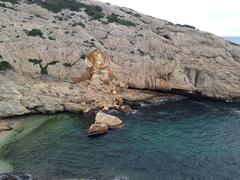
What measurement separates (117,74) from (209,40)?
27.7m

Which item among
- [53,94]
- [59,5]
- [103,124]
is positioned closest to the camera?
[103,124]

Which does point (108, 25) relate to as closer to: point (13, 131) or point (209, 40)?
point (209, 40)

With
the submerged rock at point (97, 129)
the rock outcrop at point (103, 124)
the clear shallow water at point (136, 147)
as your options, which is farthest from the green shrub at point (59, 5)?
the submerged rock at point (97, 129)

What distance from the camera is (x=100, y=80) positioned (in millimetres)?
67250

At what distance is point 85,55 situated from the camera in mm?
69625

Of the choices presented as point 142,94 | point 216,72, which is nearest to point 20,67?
point 142,94

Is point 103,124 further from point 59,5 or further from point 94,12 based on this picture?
point 59,5

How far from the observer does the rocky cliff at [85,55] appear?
6258 cm

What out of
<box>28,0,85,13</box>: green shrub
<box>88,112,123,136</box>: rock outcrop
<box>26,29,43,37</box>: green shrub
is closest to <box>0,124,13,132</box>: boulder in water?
<box>88,112,123,136</box>: rock outcrop

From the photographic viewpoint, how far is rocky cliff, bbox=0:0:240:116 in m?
62.6

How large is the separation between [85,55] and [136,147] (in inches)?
1164

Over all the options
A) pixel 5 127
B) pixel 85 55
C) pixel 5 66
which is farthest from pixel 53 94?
pixel 85 55

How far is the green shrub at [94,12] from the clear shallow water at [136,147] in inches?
1433

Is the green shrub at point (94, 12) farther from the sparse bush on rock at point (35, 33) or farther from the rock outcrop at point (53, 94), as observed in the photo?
the rock outcrop at point (53, 94)
